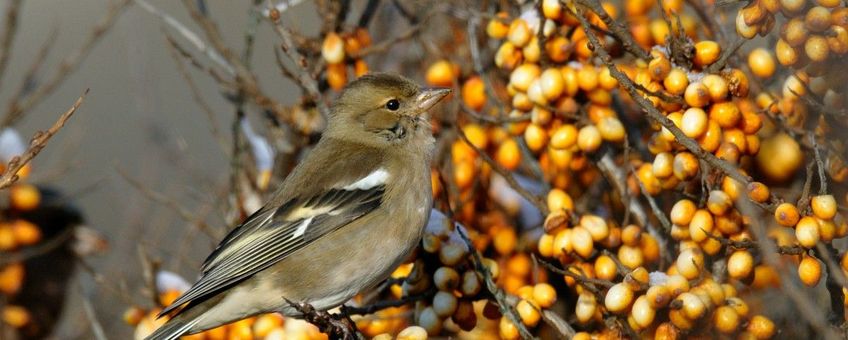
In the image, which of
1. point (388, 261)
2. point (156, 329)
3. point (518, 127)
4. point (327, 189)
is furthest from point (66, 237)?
point (518, 127)

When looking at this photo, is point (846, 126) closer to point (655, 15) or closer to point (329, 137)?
point (655, 15)

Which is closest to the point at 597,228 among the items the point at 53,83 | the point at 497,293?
the point at 497,293

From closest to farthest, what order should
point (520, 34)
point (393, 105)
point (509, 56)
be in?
1. point (520, 34)
2. point (509, 56)
3. point (393, 105)

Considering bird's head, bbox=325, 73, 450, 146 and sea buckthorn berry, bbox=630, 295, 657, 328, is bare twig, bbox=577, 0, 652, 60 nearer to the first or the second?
sea buckthorn berry, bbox=630, 295, 657, 328

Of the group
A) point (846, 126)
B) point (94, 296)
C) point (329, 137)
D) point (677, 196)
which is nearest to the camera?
point (846, 126)

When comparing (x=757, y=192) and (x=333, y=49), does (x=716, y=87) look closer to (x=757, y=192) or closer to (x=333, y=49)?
(x=757, y=192)

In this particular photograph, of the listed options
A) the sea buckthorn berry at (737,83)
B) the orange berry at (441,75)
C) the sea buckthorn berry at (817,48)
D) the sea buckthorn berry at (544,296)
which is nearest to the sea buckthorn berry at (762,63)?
the sea buckthorn berry at (737,83)

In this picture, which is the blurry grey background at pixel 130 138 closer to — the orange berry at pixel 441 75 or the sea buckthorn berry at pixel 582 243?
the orange berry at pixel 441 75
